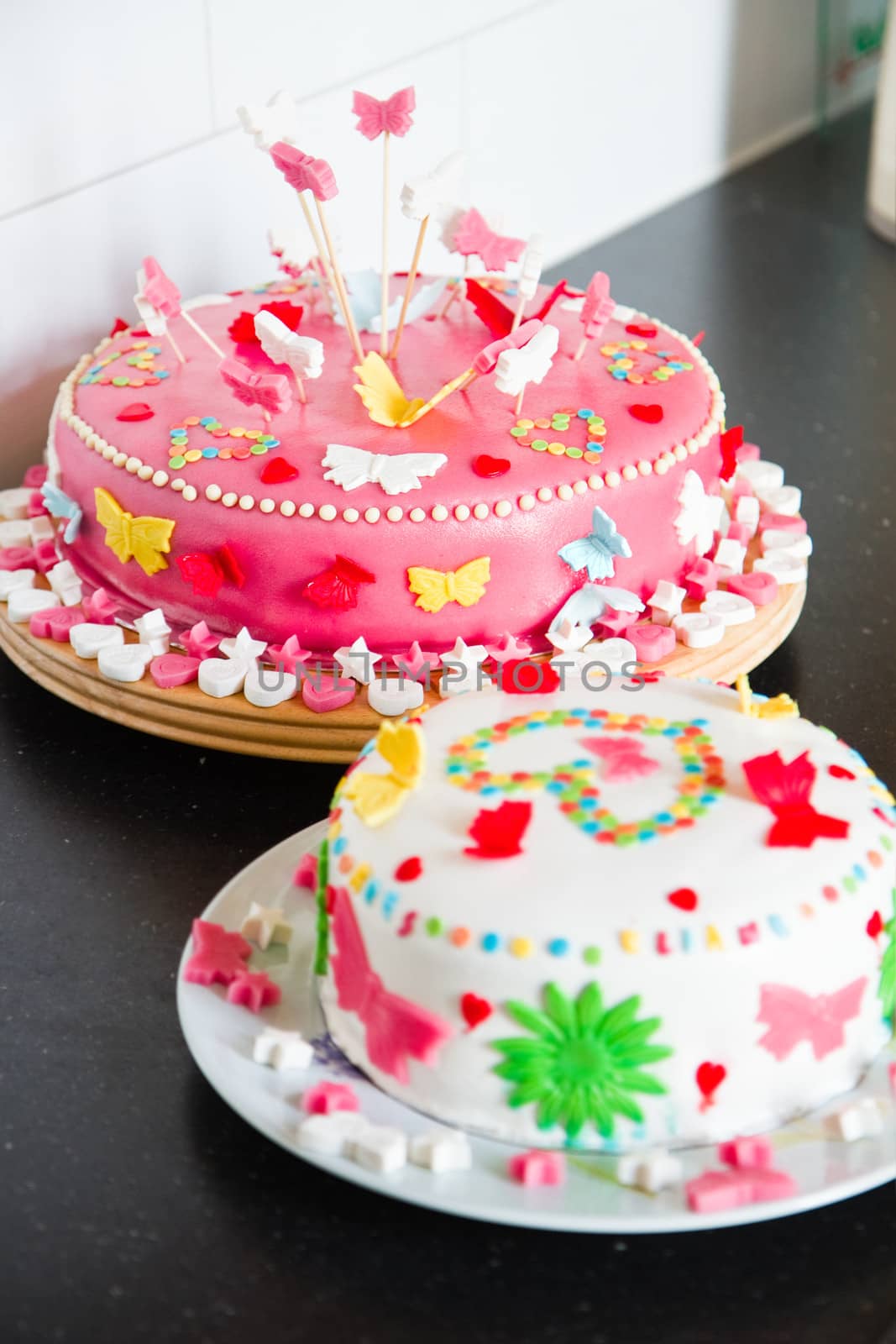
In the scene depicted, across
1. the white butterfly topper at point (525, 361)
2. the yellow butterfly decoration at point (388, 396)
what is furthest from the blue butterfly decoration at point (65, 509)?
the white butterfly topper at point (525, 361)

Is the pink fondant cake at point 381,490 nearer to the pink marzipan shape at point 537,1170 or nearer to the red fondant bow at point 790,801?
the red fondant bow at point 790,801

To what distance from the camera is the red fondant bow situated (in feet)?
2.71

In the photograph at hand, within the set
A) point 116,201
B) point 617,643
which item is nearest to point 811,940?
point 617,643

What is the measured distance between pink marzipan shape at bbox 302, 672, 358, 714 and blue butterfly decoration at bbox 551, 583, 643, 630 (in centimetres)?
15

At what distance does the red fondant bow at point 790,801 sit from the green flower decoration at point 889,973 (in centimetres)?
5

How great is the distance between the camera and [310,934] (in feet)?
3.10

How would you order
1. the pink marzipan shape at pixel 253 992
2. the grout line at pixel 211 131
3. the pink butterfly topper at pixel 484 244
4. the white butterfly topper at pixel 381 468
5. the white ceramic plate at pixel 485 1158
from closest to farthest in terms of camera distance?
1. the white ceramic plate at pixel 485 1158
2. the pink marzipan shape at pixel 253 992
3. the white butterfly topper at pixel 381 468
4. the pink butterfly topper at pixel 484 244
5. the grout line at pixel 211 131

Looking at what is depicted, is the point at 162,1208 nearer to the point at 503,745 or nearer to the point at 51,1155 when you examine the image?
the point at 51,1155

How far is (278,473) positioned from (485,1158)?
51 cm

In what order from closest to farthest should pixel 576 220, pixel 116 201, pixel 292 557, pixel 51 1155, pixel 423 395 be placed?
Result: pixel 51 1155 → pixel 292 557 → pixel 423 395 → pixel 116 201 → pixel 576 220

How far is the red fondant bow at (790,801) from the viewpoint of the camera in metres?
0.83

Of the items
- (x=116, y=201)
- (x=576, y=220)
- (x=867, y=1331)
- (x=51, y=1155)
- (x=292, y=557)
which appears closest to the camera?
(x=867, y=1331)

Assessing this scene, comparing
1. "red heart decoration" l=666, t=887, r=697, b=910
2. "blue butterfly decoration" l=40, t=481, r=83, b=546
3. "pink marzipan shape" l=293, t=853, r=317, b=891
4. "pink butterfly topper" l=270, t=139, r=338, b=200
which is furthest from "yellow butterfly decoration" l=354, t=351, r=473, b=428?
"red heart decoration" l=666, t=887, r=697, b=910

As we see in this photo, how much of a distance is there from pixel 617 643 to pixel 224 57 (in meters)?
0.73
